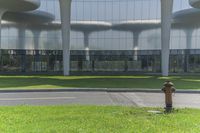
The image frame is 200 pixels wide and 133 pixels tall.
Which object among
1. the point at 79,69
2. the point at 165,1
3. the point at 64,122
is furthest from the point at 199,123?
the point at 79,69

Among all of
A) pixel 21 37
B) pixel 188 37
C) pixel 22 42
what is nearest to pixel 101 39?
pixel 22 42

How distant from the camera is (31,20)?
191 feet

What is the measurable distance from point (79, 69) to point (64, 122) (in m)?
49.2

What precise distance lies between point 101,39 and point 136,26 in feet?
18.7

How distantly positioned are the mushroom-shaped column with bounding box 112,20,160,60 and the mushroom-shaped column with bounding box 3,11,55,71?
10.5 m

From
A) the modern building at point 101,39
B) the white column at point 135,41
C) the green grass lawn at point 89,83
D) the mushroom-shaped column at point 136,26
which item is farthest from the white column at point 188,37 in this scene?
the green grass lawn at point 89,83

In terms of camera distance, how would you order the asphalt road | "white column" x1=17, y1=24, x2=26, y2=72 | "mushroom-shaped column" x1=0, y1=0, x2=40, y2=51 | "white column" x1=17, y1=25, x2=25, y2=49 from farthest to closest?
1. "white column" x1=17, y1=25, x2=25, y2=49
2. "white column" x1=17, y1=24, x2=26, y2=72
3. "mushroom-shaped column" x1=0, y1=0, x2=40, y2=51
4. the asphalt road

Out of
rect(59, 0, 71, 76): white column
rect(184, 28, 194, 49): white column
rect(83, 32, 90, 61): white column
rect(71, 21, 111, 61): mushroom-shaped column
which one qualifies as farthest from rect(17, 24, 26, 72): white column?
rect(184, 28, 194, 49): white column

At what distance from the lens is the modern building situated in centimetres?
5734

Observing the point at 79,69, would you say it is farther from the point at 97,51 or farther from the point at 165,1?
the point at 165,1

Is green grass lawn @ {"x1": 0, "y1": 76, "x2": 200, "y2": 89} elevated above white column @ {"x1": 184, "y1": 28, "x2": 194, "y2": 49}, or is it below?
below

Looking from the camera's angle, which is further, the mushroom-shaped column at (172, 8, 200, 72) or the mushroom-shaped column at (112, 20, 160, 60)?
the mushroom-shaped column at (112, 20, 160, 60)

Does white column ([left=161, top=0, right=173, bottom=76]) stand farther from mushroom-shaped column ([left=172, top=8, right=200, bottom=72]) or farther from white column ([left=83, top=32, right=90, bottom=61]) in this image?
white column ([left=83, top=32, right=90, bottom=61])

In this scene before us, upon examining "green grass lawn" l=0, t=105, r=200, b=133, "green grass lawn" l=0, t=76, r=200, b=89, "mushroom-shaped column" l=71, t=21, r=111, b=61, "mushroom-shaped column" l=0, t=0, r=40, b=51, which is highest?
"mushroom-shaped column" l=0, t=0, r=40, b=51
